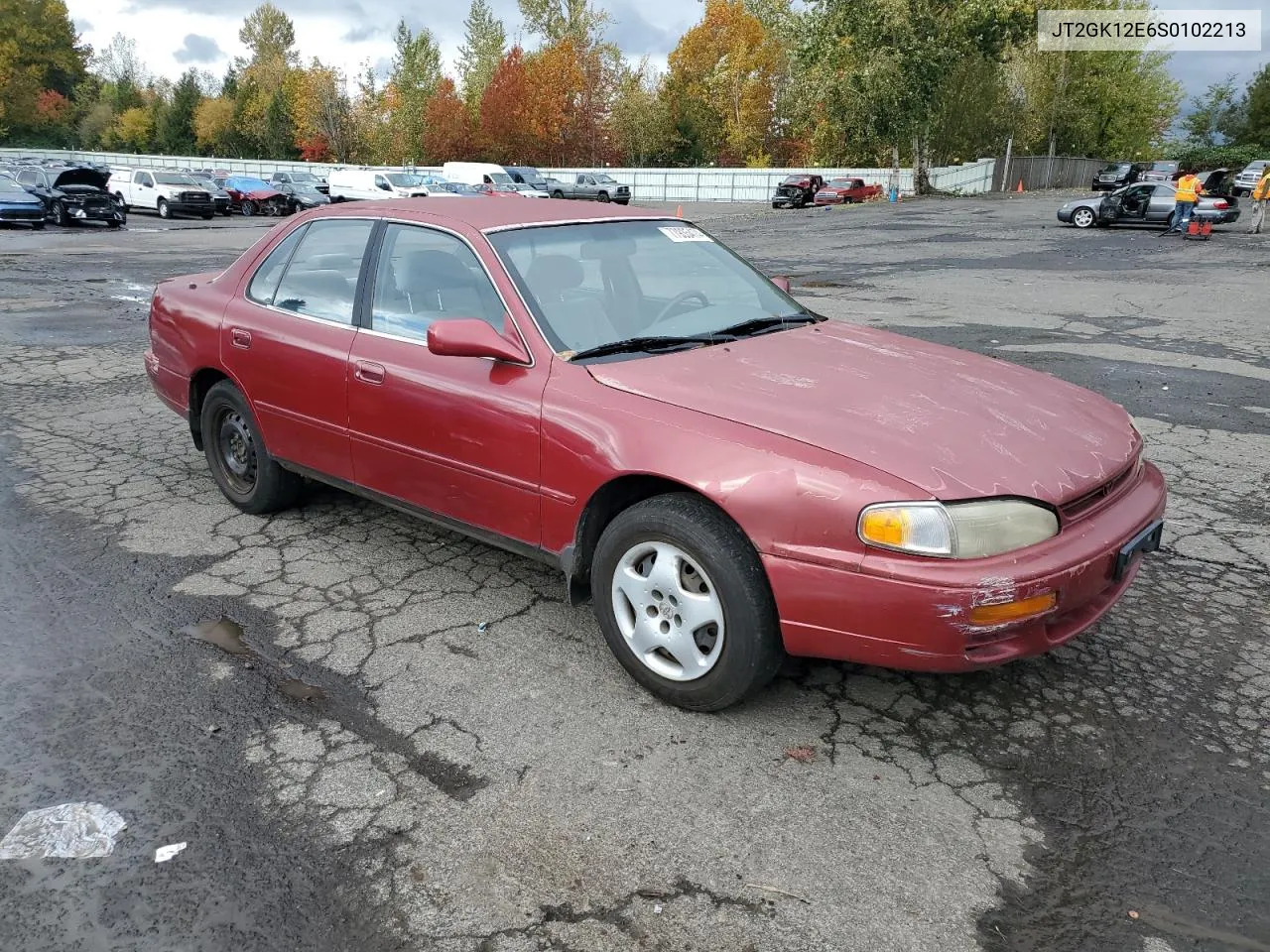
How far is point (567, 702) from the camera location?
324 centimetres

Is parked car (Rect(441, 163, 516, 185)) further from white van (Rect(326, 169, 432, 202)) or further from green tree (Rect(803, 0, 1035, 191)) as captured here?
green tree (Rect(803, 0, 1035, 191))

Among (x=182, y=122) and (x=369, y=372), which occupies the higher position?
(x=182, y=122)

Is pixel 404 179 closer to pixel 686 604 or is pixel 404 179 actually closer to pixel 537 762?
pixel 686 604

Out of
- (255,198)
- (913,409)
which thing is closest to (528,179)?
(255,198)

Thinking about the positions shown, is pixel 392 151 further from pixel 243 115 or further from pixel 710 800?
pixel 710 800

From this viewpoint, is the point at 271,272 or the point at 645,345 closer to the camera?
the point at 645,345

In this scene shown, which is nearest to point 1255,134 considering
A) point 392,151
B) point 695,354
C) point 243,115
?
point 392,151

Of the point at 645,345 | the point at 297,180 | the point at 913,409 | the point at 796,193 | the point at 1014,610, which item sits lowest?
the point at 1014,610

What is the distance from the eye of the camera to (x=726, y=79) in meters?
63.2

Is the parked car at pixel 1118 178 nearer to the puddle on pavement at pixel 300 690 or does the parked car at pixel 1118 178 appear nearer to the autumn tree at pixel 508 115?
the autumn tree at pixel 508 115

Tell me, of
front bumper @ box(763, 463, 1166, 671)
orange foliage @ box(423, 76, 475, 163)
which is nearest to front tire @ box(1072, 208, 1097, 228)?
front bumper @ box(763, 463, 1166, 671)

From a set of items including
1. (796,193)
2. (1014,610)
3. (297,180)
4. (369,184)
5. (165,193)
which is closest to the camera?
(1014,610)

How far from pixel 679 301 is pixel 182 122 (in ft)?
280

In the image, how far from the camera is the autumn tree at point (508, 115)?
209 feet
